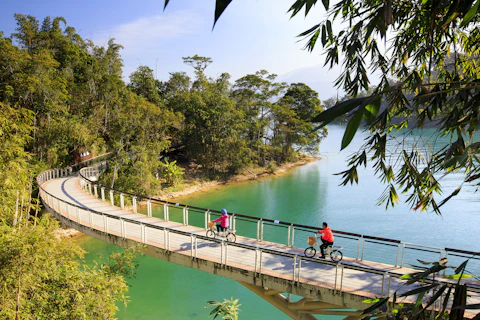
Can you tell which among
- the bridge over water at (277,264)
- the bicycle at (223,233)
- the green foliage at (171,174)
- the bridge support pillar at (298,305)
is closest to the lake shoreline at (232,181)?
the green foliage at (171,174)

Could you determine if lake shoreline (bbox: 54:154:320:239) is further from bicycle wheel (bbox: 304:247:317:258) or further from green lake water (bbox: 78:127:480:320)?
bicycle wheel (bbox: 304:247:317:258)

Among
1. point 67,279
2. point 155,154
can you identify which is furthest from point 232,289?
point 155,154

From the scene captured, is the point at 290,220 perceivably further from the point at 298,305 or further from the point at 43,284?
the point at 43,284

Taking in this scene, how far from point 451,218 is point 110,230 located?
1529cm

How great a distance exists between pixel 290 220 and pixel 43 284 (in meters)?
12.8

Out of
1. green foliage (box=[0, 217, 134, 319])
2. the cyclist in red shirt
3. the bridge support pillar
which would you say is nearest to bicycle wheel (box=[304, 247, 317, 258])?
→ the cyclist in red shirt

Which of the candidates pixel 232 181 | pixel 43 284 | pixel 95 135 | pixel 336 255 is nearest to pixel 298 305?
pixel 336 255

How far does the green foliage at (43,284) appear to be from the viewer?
179 inches

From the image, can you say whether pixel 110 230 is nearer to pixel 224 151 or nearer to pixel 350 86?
pixel 350 86

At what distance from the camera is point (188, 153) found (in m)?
25.6

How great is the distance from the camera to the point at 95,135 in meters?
18.9

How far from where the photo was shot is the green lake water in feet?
31.7

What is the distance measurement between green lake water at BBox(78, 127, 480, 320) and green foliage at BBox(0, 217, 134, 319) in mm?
4381

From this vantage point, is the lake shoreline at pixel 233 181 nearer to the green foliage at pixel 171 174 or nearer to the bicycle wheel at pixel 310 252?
the green foliage at pixel 171 174
